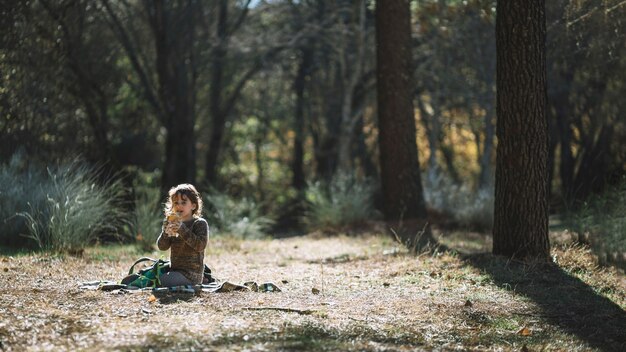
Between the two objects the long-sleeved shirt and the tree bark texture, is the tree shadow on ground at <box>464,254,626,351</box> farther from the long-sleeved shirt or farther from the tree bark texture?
the tree bark texture

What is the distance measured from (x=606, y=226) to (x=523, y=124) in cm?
194

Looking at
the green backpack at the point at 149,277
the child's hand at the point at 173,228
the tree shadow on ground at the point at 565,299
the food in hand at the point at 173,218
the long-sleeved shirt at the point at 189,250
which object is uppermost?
the food in hand at the point at 173,218

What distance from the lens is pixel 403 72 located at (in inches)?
524

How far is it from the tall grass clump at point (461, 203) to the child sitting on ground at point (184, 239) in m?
7.43

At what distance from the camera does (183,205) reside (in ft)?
23.2

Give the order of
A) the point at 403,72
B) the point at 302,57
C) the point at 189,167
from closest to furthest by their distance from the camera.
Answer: the point at 403,72 < the point at 189,167 < the point at 302,57

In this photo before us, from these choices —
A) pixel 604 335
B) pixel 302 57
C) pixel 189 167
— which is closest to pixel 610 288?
pixel 604 335

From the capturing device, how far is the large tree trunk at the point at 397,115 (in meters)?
13.3

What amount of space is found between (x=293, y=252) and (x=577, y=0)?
5.22 meters

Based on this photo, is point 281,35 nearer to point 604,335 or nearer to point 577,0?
point 577,0

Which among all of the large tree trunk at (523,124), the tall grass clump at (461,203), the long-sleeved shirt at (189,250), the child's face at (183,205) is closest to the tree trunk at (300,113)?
the tall grass clump at (461,203)

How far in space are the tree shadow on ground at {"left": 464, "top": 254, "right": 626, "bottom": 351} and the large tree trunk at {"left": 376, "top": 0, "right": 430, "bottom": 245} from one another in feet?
14.4

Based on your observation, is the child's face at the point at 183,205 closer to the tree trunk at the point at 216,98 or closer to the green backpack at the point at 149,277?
the green backpack at the point at 149,277

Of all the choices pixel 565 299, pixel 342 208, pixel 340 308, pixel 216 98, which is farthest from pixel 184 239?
pixel 216 98
